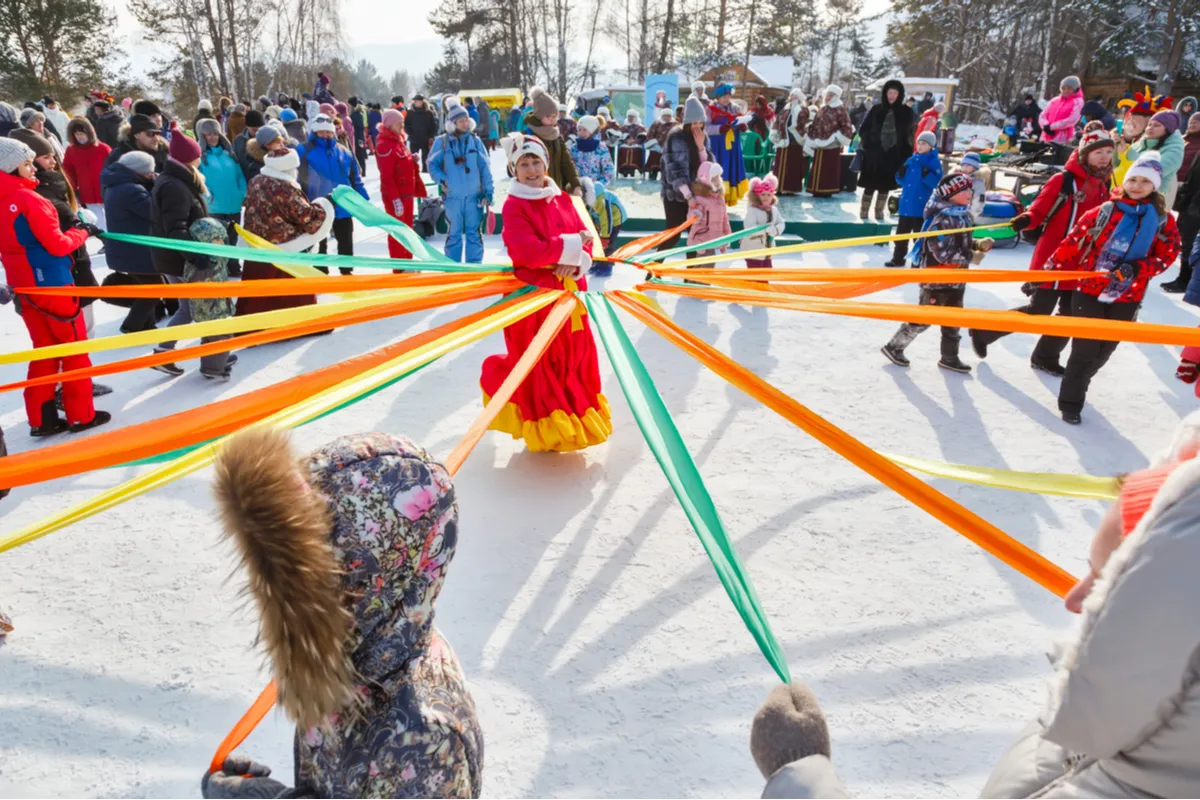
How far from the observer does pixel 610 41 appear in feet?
135

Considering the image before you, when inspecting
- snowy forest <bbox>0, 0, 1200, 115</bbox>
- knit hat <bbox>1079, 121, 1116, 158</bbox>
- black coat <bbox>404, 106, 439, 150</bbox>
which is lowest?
knit hat <bbox>1079, 121, 1116, 158</bbox>

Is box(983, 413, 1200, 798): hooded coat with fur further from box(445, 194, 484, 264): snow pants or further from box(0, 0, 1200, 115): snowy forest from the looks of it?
box(0, 0, 1200, 115): snowy forest

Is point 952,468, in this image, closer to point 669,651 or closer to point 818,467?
point 669,651

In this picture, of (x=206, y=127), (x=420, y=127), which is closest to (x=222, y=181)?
(x=206, y=127)

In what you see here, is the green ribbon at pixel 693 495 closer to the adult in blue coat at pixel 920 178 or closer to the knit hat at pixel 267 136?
the knit hat at pixel 267 136

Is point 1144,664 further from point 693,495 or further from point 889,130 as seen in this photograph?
point 889,130

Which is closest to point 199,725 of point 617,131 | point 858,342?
point 858,342

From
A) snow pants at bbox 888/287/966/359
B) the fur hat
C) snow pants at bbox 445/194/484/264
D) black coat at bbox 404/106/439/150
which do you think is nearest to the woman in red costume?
snow pants at bbox 888/287/966/359

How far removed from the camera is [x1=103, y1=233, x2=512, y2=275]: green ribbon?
3.32 meters

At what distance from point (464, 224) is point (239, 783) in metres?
6.67

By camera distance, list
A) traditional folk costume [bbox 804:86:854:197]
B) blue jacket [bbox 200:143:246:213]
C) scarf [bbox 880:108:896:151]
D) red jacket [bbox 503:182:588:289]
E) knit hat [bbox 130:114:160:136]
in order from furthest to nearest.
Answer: traditional folk costume [bbox 804:86:854:197]
scarf [bbox 880:108:896:151]
blue jacket [bbox 200:143:246:213]
knit hat [bbox 130:114:160:136]
red jacket [bbox 503:182:588:289]

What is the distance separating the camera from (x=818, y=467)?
4.04 m

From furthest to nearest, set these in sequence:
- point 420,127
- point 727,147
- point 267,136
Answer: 1. point 420,127
2. point 727,147
3. point 267,136

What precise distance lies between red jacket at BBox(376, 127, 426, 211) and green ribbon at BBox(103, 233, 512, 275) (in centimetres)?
441
